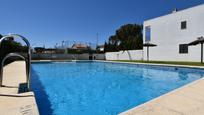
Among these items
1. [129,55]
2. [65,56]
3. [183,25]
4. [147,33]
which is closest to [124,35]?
[65,56]

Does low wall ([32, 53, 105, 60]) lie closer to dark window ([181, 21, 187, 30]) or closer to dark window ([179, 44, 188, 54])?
dark window ([179, 44, 188, 54])

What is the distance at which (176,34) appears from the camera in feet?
58.7

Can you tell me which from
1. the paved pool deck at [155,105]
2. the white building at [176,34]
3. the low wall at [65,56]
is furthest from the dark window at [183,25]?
the low wall at [65,56]

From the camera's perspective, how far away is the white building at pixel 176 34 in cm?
1599

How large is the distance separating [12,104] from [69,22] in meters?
22.7

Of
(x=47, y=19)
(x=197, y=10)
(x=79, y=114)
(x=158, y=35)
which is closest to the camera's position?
(x=79, y=114)

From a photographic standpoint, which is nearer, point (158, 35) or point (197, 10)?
point (197, 10)

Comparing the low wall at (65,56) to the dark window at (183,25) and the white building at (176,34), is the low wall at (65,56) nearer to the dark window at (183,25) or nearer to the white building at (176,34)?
the white building at (176,34)

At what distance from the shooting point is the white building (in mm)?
15988

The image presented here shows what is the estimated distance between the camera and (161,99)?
4.03 m

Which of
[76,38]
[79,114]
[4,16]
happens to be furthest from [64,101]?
[76,38]

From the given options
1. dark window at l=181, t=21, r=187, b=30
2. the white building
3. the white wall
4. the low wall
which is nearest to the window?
the white building

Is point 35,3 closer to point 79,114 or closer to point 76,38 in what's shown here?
point 79,114

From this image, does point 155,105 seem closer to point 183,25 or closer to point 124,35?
point 183,25
